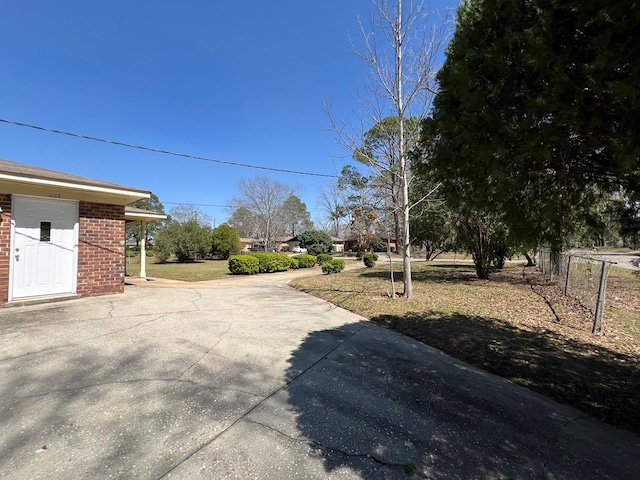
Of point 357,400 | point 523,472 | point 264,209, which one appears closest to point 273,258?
point 357,400

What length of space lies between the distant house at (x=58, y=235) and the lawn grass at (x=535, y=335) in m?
5.63

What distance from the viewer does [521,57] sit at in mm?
2117

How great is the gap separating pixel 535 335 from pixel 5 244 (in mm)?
9748

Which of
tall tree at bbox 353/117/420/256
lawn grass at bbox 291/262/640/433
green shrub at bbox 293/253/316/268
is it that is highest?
tall tree at bbox 353/117/420/256

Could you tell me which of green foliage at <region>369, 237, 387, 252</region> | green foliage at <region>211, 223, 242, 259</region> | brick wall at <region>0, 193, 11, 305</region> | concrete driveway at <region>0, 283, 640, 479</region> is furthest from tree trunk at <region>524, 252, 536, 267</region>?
green foliage at <region>369, 237, 387, 252</region>

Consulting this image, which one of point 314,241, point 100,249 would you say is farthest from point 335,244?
point 100,249

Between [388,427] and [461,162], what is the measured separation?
2300 millimetres

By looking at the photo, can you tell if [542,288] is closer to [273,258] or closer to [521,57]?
[521,57]

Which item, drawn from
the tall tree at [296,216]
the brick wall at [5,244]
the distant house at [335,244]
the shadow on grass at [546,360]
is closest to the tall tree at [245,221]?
the tall tree at [296,216]

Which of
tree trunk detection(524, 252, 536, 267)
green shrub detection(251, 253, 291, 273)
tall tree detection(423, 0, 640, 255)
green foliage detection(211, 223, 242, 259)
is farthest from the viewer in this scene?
green foliage detection(211, 223, 242, 259)

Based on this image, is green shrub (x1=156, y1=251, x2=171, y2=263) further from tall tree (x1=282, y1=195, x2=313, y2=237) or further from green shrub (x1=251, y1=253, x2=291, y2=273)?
tall tree (x1=282, y1=195, x2=313, y2=237)

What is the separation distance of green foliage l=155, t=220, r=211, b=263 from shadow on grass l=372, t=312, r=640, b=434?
22.4 metres

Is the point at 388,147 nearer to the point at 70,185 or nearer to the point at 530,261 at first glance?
the point at 70,185

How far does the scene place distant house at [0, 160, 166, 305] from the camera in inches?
233
